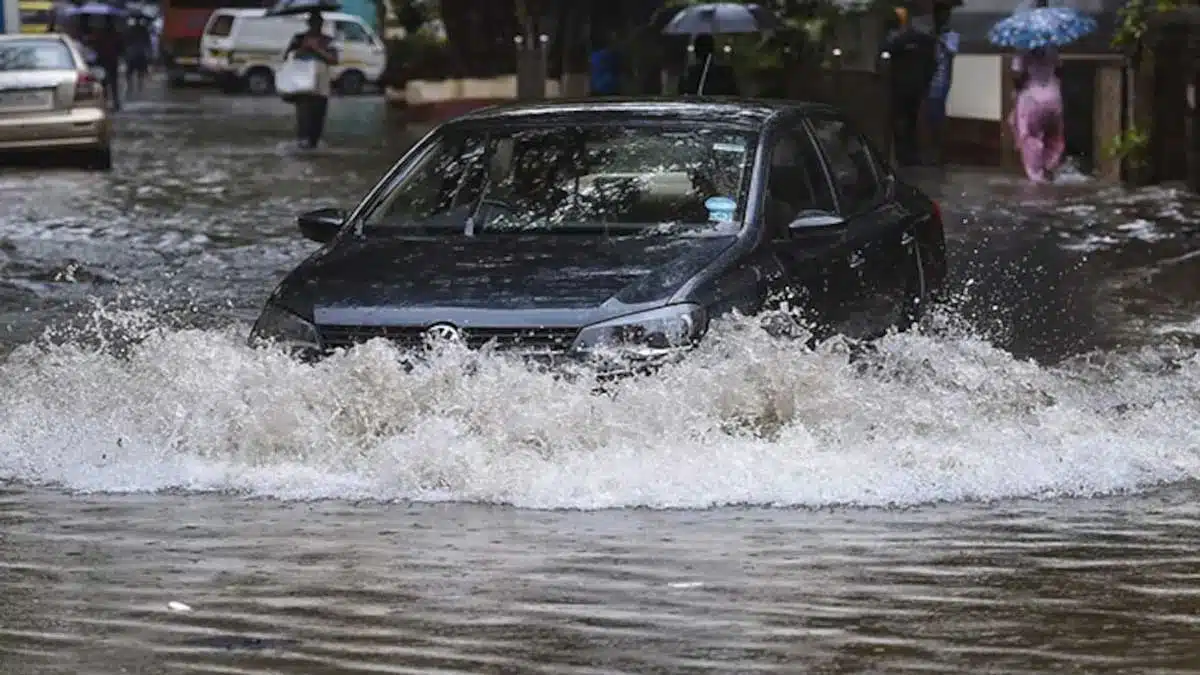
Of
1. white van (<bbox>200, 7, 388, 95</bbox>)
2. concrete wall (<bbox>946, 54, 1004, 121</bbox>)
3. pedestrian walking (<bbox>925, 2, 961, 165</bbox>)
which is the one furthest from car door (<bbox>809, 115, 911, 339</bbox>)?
white van (<bbox>200, 7, 388, 95</bbox>)

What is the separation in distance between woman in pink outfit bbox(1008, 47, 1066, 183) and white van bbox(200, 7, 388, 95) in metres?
28.8

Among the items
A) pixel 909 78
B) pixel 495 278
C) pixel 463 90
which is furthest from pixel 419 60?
pixel 495 278

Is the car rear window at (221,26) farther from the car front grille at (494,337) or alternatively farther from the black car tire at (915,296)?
the car front grille at (494,337)

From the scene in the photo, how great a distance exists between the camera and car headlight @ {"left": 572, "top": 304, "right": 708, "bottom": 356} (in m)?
8.95

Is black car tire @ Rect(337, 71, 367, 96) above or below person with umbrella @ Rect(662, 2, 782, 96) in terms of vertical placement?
below

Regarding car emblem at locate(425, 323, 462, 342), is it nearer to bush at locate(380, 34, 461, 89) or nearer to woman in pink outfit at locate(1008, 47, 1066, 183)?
woman in pink outfit at locate(1008, 47, 1066, 183)

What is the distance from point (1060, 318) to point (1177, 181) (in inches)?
329

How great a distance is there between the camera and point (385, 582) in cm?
731

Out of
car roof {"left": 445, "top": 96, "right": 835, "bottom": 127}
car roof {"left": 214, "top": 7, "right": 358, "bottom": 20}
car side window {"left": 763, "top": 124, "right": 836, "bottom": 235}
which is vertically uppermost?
car roof {"left": 445, "top": 96, "right": 835, "bottom": 127}

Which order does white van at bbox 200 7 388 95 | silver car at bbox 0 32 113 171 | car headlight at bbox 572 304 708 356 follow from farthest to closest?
white van at bbox 200 7 388 95 → silver car at bbox 0 32 113 171 → car headlight at bbox 572 304 708 356

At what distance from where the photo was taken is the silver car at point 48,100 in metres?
26.4

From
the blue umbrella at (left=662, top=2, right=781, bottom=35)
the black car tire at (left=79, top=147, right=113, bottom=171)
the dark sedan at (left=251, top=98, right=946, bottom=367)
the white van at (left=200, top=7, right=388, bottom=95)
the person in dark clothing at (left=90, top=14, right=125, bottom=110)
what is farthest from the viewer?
the white van at (left=200, top=7, right=388, bottom=95)

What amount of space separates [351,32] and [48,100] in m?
25.9

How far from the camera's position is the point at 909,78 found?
25.3 meters
